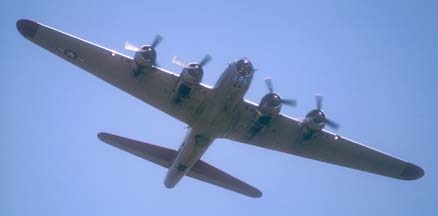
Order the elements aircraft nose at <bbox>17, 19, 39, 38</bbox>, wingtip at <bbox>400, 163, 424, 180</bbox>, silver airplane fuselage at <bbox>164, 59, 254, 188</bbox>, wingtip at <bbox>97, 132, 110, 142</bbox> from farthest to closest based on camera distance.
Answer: wingtip at <bbox>400, 163, 424, 180</bbox> → wingtip at <bbox>97, 132, 110, 142</bbox> → aircraft nose at <bbox>17, 19, 39, 38</bbox> → silver airplane fuselage at <bbox>164, 59, 254, 188</bbox>

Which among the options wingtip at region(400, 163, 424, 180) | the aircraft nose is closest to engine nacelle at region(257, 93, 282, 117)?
wingtip at region(400, 163, 424, 180)

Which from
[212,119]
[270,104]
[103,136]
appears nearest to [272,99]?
[270,104]

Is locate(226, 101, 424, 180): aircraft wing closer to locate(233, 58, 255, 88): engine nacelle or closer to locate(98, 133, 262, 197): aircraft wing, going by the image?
locate(98, 133, 262, 197): aircraft wing

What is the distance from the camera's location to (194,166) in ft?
98.7

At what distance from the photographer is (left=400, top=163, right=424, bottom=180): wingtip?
1186 inches

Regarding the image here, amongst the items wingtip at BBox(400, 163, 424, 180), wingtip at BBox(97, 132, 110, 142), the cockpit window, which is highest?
wingtip at BBox(400, 163, 424, 180)

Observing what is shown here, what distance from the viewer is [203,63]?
25.4m

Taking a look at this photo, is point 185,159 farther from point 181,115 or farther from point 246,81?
point 246,81

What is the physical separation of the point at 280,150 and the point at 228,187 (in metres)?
3.84

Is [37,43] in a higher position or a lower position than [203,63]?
lower

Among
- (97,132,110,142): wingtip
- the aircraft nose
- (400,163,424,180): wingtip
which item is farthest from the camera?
(400,163,424,180): wingtip

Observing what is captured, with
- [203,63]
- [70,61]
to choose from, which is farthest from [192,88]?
[70,61]

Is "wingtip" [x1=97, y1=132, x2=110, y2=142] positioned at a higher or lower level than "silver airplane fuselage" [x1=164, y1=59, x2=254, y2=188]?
lower

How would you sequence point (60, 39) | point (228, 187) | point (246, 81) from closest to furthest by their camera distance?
point (246, 81) → point (60, 39) → point (228, 187)
